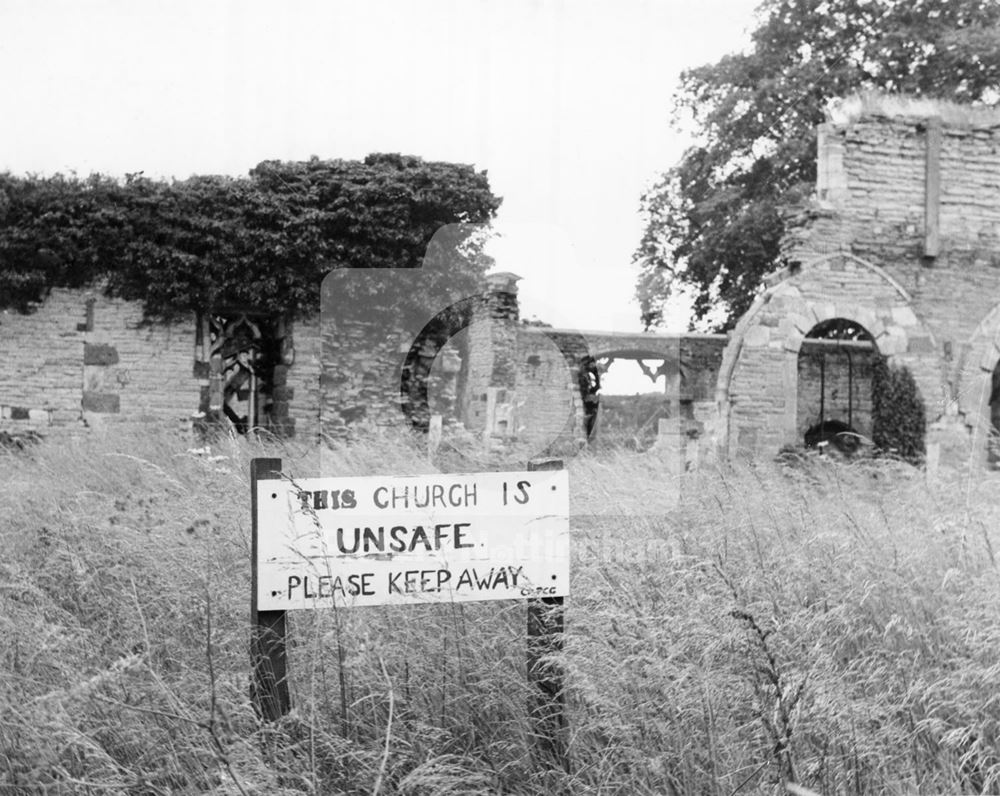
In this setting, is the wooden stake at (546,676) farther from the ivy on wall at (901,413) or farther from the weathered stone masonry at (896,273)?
the ivy on wall at (901,413)

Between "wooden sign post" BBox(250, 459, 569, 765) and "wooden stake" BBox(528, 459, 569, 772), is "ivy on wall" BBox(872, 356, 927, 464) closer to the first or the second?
"wooden stake" BBox(528, 459, 569, 772)

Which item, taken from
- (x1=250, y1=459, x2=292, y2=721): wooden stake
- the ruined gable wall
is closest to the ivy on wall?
the ruined gable wall

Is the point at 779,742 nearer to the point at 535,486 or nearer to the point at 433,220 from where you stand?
the point at 535,486


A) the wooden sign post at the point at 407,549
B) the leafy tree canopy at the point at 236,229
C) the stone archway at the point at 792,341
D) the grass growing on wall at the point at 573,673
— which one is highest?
the leafy tree canopy at the point at 236,229

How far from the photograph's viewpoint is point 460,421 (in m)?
14.8

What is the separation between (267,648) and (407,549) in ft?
1.78

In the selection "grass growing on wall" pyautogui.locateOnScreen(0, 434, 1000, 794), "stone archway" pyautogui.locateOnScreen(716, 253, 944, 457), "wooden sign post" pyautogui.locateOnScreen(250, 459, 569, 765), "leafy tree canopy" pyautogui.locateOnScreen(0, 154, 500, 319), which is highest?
"leafy tree canopy" pyautogui.locateOnScreen(0, 154, 500, 319)

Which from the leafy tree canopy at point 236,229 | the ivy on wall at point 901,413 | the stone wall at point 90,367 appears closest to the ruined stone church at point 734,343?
the stone wall at point 90,367

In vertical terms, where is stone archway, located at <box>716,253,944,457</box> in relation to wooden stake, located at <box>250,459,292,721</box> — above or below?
above

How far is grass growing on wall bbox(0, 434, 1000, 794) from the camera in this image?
2.66m

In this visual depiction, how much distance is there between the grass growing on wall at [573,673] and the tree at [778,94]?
1591 cm

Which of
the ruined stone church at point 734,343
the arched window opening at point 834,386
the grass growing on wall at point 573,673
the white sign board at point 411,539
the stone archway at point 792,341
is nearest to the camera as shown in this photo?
the grass growing on wall at point 573,673

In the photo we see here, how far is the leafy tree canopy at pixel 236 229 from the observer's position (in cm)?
1459

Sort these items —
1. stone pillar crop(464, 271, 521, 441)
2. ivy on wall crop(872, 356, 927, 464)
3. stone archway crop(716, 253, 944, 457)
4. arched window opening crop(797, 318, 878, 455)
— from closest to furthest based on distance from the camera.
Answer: stone archway crop(716, 253, 944, 457) < ivy on wall crop(872, 356, 927, 464) < stone pillar crop(464, 271, 521, 441) < arched window opening crop(797, 318, 878, 455)
